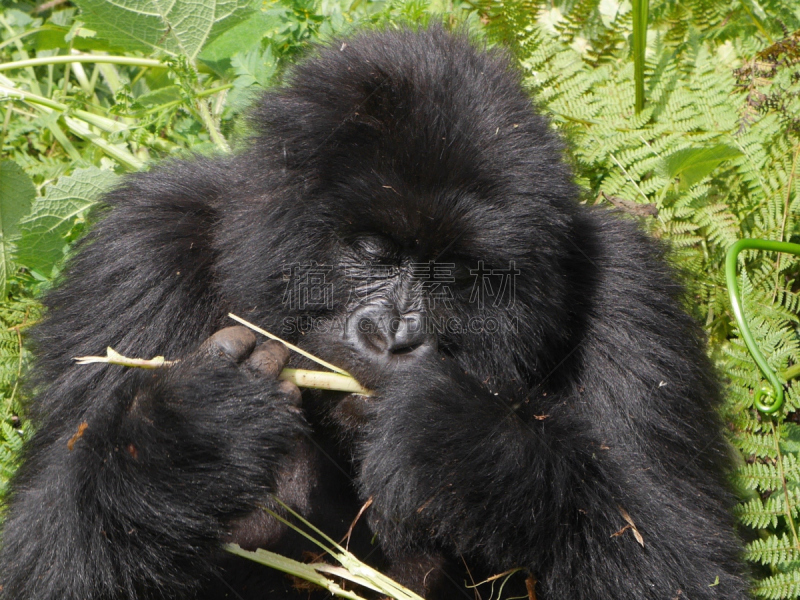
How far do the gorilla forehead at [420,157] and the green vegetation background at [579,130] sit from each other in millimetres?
921

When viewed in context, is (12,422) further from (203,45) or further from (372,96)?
(372,96)

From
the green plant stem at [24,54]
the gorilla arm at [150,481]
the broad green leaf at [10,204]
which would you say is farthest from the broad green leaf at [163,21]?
the gorilla arm at [150,481]

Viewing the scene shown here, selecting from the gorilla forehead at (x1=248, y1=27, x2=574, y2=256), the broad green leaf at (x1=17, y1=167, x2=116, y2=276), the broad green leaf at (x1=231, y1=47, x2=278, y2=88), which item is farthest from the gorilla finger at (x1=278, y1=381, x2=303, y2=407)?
the broad green leaf at (x1=17, y1=167, x2=116, y2=276)

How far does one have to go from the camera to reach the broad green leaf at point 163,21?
15.8 ft

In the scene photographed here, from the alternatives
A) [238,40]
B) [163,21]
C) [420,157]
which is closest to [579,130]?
[238,40]

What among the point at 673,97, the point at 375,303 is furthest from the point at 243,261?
the point at 673,97

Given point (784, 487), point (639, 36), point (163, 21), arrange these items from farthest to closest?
point (639, 36)
point (163, 21)
point (784, 487)

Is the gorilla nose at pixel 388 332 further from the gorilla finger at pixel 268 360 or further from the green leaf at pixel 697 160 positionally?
the green leaf at pixel 697 160

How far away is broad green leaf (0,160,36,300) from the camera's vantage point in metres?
4.86

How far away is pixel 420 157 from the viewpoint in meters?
3.20

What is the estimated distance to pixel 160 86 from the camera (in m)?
6.12

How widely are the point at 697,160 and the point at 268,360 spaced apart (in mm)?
2953

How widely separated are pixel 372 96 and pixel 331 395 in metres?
1.21

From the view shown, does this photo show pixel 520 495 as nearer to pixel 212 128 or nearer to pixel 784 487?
pixel 784 487
